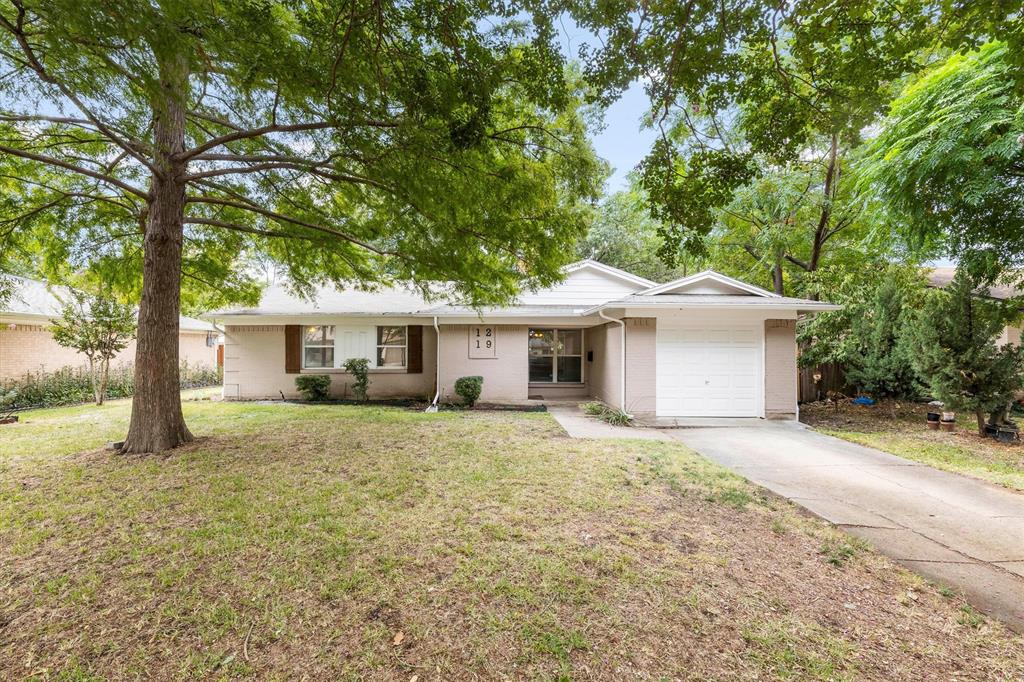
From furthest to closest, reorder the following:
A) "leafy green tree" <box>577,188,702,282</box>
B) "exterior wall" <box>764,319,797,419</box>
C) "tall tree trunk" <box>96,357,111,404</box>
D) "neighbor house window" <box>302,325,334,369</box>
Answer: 1. "leafy green tree" <box>577,188,702,282</box>
2. "neighbor house window" <box>302,325,334,369</box>
3. "tall tree trunk" <box>96,357,111,404</box>
4. "exterior wall" <box>764,319,797,419</box>

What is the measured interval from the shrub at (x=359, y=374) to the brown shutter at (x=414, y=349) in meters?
1.25

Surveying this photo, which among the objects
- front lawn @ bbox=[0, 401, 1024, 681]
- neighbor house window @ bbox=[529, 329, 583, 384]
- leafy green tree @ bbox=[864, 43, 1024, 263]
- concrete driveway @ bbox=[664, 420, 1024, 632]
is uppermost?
leafy green tree @ bbox=[864, 43, 1024, 263]

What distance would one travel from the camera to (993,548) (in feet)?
12.1

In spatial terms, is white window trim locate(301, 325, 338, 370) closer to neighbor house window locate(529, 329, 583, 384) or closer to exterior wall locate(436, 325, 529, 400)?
exterior wall locate(436, 325, 529, 400)

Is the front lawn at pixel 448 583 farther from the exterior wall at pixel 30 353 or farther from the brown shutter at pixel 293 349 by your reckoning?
the exterior wall at pixel 30 353

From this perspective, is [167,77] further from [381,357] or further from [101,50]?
[381,357]

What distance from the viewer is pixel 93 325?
11062mm

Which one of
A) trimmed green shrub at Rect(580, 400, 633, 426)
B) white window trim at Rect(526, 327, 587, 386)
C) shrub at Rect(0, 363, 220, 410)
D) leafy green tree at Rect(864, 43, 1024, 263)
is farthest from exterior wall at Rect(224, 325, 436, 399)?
leafy green tree at Rect(864, 43, 1024, 263)

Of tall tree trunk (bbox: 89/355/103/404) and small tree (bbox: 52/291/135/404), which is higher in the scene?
small tree (bbox: 52/291/135/404)

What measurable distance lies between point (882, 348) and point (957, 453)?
4.11 meters

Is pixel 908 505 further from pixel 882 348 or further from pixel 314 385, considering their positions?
pixel 314 385

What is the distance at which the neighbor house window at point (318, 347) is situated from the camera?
1277 centimetres

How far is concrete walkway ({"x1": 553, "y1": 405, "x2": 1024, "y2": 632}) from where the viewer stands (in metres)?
3.28

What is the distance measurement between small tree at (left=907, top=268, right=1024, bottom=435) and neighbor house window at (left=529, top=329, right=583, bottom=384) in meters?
8.01
